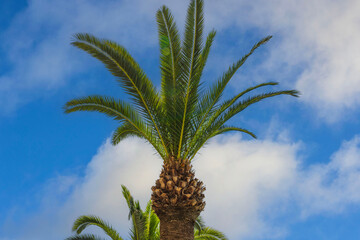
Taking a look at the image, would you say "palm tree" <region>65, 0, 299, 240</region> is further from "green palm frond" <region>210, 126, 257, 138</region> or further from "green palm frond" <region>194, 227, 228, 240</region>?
"green palm frond" <region>194, 227, 228, 240</region>

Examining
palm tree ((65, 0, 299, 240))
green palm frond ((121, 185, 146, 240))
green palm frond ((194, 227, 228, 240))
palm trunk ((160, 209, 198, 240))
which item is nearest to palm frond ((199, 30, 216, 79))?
palm tree ((65, 0, 299, 240))

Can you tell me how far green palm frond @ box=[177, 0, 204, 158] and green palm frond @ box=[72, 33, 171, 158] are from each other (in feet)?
2.85

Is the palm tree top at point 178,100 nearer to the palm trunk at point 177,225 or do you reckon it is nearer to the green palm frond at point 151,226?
the palm trunk at point 177,225

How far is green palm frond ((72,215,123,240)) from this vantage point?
1641 centimetres

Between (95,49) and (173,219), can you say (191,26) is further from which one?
(173,219)

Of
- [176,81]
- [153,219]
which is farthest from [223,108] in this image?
[153,219]

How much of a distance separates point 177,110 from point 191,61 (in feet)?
5.03

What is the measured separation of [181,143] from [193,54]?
2.73 metres

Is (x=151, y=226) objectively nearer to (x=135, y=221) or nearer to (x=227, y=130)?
(x=135, y=221)

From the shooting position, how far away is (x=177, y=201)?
492 inches

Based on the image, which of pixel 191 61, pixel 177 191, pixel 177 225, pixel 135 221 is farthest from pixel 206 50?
pixel 135 221

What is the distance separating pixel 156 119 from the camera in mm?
13047

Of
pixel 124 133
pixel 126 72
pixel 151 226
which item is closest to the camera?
pixel 126 72

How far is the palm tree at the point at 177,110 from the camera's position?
494 inches
